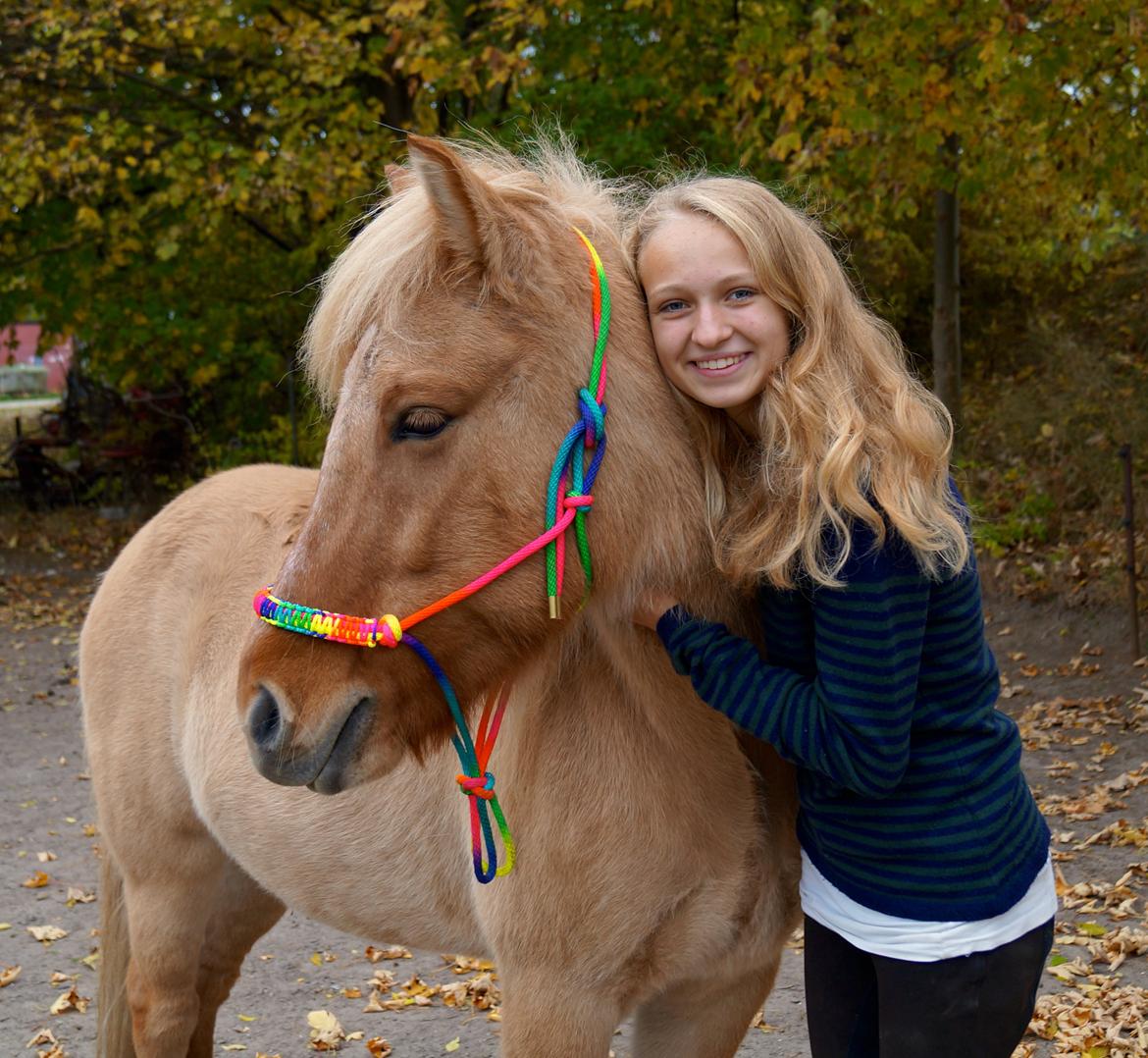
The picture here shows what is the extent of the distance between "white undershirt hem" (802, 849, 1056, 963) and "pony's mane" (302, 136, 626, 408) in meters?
1.19

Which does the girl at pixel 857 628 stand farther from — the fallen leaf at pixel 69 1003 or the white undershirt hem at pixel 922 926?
the fallen leaf at pixel 69 1003

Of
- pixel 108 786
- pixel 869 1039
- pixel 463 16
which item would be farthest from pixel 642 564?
pixel 463 16

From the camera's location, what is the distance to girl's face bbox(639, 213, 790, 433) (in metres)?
1.88

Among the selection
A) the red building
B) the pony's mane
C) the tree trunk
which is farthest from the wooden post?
the red building

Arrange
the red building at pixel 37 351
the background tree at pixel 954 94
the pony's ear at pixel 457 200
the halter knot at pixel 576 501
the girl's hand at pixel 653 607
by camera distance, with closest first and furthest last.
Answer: the pony's ear at pixel 457 200, the halter knot at pixel 576 501, the girl's hand at pixel 653 607, the background tree at pixel 954 94, the red building at pixel 37 351

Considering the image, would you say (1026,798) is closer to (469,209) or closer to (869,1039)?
(869,1039)

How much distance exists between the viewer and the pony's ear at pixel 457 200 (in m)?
1.72

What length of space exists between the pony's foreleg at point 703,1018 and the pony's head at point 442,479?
879 millimetres

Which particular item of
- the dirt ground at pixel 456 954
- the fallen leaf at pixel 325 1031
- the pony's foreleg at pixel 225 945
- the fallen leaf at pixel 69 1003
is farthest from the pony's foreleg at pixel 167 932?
the fallen leaf at pixel 69 1003

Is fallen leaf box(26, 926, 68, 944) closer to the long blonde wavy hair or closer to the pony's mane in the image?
the pony's mane

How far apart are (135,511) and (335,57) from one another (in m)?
6.98

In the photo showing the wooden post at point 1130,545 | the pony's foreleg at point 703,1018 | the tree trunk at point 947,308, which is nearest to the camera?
the pony's foreleg at point 703,1018

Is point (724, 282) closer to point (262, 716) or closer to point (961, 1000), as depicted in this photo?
point (262, 716)

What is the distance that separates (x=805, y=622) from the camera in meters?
1.93
